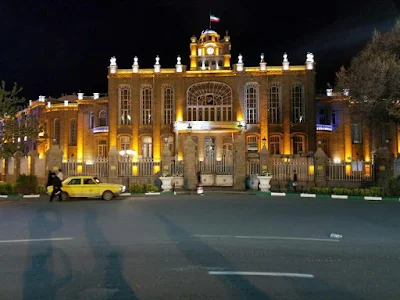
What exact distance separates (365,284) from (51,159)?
77.5 feet

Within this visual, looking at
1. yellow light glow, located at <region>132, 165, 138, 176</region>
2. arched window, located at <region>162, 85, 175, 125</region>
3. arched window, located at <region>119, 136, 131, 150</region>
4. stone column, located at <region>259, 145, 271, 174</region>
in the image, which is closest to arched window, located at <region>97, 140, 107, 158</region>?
arched window, located at <region>119, 136, 131, 150</region>

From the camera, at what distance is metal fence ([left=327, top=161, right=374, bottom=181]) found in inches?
1017

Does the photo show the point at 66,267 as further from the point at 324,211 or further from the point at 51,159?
the point at 51,159

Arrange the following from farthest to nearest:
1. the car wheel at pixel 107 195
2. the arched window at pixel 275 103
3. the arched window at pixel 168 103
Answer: the arched window at pixel 168 103 < the arched window at pixel 275 103 < the car wheel at pixel 107 195

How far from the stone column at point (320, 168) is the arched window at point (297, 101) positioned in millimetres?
16712

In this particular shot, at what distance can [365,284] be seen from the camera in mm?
5621

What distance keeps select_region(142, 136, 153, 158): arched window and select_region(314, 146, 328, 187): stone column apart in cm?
2144

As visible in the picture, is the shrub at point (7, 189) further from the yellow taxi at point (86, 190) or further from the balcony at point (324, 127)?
the balcony at point (324, 127)

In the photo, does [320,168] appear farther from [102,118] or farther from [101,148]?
[102,118]

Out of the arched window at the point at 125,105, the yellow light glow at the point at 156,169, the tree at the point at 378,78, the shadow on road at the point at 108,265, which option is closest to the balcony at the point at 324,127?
the tree at the point at 378,78

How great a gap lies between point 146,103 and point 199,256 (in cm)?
A: 3739

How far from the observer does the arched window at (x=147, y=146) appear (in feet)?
141

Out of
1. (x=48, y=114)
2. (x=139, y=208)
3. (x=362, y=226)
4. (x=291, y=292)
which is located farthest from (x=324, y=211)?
(x=48, y=114)

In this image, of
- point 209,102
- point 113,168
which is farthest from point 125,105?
point 113,168
